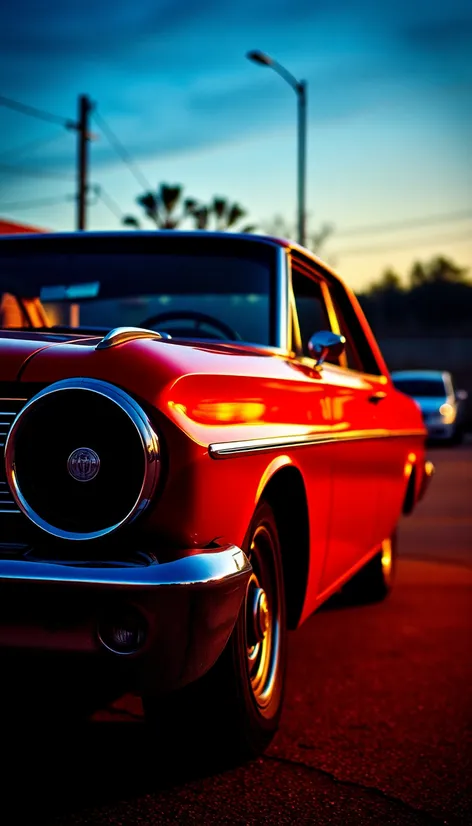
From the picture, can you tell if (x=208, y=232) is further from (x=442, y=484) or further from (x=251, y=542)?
(x=442, y=484)

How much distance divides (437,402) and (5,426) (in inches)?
790

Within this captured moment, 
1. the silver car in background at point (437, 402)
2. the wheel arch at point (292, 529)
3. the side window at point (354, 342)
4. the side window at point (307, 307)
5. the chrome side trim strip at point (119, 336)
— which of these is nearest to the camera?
the chrome side trim strip at point (119, 336)

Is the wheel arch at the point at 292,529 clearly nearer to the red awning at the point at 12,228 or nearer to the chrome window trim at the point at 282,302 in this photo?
the chrome window trim at the point at 282,302

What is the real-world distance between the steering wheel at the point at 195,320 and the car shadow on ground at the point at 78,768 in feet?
4.68

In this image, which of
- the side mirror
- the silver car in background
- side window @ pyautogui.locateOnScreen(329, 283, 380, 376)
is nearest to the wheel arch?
the side mirror

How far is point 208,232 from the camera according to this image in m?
4.18

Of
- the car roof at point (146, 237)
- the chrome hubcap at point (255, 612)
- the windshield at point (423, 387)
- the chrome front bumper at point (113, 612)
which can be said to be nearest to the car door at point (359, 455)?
the car roof at point (146, 237)

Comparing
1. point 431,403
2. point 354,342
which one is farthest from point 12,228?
point 431,403

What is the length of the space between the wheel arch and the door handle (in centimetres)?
145

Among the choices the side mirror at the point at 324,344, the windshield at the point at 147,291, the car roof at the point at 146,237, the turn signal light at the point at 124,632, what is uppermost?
the car roof at the point at 146,237

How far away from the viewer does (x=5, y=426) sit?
2.64 meters

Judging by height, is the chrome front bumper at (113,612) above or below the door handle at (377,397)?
below

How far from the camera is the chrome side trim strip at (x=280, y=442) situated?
8.97ft

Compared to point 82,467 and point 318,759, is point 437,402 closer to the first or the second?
point 318,759
